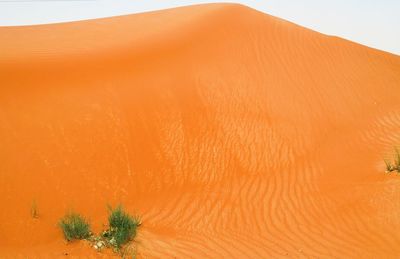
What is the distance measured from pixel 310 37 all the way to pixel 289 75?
381 cm

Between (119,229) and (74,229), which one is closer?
(74,229)

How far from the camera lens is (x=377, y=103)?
42.7 feet

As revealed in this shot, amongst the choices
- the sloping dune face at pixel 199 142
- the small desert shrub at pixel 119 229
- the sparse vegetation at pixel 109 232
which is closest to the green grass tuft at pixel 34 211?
the sloping dune face at pixel 199 142

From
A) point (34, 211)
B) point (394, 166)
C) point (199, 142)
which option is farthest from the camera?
point (199, 142)

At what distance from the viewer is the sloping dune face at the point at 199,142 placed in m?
6.68

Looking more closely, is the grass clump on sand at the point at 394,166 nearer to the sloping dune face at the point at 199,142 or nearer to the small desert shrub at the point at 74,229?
the sloping dune face at the point at 199,142

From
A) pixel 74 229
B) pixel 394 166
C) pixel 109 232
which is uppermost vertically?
pixel 394 166

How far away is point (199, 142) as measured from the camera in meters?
9.52

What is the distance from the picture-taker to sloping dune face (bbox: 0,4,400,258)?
21.9 ft

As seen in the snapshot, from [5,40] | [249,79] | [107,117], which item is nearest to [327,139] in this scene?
[249,79]

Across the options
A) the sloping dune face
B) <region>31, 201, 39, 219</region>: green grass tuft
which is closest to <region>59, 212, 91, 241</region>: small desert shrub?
the sloping dune face

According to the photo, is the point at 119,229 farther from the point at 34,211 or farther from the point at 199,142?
the point at 199,142

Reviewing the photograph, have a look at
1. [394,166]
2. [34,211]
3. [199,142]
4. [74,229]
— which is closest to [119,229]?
[74,229]

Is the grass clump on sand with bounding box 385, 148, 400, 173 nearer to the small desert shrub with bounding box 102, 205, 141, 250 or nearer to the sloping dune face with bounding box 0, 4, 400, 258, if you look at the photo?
the sloping dune face with bounding box 0, 4, 400, 258
